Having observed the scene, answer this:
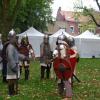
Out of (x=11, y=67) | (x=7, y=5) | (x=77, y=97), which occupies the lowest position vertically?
(x=77, y=97)

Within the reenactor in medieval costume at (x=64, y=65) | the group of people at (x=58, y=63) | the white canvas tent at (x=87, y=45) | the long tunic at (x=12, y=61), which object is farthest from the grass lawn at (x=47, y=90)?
the white canvas tent at (x=87, y=45)

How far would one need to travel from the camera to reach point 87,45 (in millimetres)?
49344

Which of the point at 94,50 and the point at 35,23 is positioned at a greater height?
the point at 35,23

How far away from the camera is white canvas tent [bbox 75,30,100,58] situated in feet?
160

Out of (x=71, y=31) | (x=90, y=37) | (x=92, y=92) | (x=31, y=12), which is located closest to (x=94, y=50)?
(x=90, y=37)

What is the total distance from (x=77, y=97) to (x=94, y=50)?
3711 cm

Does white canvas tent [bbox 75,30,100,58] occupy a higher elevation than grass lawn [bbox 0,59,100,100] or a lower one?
higher

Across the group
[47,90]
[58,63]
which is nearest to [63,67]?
[58,63]

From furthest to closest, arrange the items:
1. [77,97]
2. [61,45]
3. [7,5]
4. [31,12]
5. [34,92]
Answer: [31,12] < [7,5] < [34,92] < [77,97] < [61,45]

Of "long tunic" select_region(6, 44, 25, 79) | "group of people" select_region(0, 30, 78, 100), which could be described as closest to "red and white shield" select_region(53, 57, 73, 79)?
"group of people" select_region(0, 30, 78, 100)

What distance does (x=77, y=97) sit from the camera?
1346 centimetres

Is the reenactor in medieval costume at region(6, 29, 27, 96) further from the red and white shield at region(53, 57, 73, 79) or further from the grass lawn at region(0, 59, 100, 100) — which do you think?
the red and white shield at region(53, 57, 73, 79)

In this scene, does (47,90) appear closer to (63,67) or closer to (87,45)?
(63,67)

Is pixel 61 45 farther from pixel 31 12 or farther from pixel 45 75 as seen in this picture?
pixel 31 12
